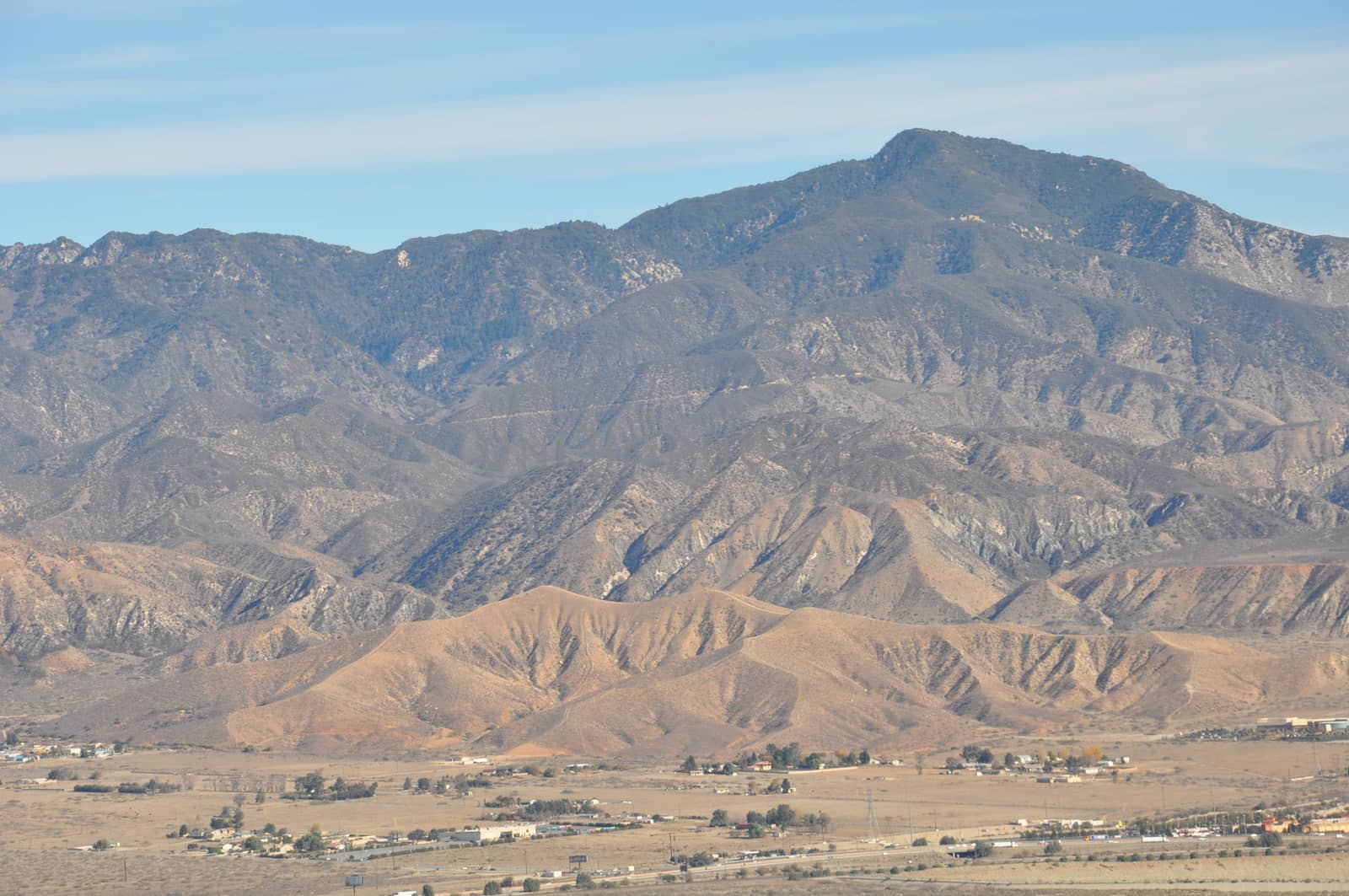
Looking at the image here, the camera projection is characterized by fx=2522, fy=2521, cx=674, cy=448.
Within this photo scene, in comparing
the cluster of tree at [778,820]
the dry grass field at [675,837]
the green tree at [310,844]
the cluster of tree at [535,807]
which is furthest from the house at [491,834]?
the cluster of tree at [778,820]

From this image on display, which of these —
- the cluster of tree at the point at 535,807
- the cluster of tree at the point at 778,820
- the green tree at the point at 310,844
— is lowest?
the cluster of tree at the point at 778,820

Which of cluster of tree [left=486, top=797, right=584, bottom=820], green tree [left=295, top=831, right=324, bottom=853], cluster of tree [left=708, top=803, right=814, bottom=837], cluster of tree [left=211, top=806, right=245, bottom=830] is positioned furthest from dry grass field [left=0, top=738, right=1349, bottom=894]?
green tree [left=295, top=831, right=324, bottom=853]

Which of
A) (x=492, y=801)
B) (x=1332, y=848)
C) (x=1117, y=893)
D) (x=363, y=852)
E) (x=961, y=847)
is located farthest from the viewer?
(x=492, y=801)

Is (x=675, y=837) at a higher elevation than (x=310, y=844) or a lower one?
lower

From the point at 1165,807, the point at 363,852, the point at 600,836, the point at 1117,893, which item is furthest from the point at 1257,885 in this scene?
the point at 363,852

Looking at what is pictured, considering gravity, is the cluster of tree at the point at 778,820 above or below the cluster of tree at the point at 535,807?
below

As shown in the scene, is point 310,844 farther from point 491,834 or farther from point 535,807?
point 535,807

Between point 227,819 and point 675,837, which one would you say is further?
point 227,819

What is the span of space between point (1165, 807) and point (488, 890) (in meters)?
55.2

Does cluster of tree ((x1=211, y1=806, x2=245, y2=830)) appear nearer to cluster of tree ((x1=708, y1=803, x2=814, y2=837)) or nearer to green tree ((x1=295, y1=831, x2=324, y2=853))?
green tree ((x1=295, y1=831, x2=324, y2=853))

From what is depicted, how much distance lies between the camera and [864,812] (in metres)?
181

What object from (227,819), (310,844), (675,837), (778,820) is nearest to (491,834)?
(310,844)

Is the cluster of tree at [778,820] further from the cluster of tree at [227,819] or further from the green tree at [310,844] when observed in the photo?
the cluster of tree at [227,819]

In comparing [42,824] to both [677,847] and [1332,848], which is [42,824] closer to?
[677,847]
